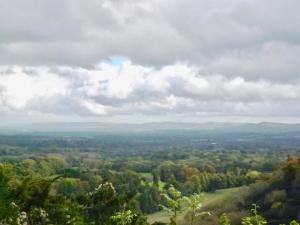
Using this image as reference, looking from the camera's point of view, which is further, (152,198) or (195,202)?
(152,198)

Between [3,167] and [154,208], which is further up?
[3,167]

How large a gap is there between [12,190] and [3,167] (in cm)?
202

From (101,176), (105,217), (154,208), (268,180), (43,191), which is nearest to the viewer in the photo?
(43,191)

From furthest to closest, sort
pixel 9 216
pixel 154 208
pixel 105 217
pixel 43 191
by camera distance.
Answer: pixel 154 208 < pixel 105 217 < pixel 43 191 < pixel 9 216

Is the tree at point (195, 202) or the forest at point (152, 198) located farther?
the forest at point (152, 198)

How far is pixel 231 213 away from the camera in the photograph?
90812 millimetres

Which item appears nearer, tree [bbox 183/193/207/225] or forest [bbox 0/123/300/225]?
tree [bbox 183/193/207/225]

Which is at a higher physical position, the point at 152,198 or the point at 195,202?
the point at 195,202

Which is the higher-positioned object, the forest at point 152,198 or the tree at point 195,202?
the tree at point 195,202

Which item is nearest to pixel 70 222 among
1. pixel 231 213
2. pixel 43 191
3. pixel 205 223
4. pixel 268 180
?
pixel 43 191

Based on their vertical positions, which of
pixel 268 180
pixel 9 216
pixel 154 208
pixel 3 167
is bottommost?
pixel 154 208

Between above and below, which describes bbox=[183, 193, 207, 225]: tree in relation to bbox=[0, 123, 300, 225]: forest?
above

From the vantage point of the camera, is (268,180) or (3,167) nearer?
(3,167)

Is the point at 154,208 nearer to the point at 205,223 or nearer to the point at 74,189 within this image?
the point at 74,189
